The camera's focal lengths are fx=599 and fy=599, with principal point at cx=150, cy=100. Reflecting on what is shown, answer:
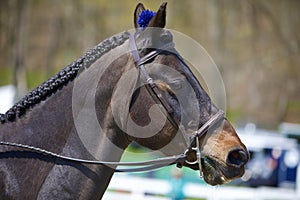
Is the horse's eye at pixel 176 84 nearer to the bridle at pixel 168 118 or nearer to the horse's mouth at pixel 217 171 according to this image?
the bridle at pixel 168 118

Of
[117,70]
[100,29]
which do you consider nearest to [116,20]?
[100,29]

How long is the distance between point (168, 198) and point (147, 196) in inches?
21.5

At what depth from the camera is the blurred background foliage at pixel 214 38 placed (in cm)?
2431

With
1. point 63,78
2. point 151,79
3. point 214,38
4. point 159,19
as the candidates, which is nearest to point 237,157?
point 151,79

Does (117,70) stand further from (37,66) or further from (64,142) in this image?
(37,66)

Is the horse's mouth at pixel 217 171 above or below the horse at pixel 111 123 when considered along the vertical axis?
below

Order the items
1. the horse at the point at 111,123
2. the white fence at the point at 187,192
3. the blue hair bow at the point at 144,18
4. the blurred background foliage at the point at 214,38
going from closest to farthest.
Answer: the horse at the point at 111,123
the blue hair bow at the point at 144,18
the white fence at the point at 187,192
the blurred background foliage at the point at 214,38

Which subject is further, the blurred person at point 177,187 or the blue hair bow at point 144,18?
the blurred person at point 177,187

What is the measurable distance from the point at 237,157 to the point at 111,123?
2.59ft

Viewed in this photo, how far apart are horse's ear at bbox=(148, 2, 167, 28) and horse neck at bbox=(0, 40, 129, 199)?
0.39m

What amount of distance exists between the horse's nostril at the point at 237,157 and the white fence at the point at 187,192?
7.88 m

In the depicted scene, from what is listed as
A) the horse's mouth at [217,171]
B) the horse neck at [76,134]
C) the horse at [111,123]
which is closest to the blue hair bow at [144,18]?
the horse at [111,123]

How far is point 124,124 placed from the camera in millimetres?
3602

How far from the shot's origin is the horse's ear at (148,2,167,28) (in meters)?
3.54
